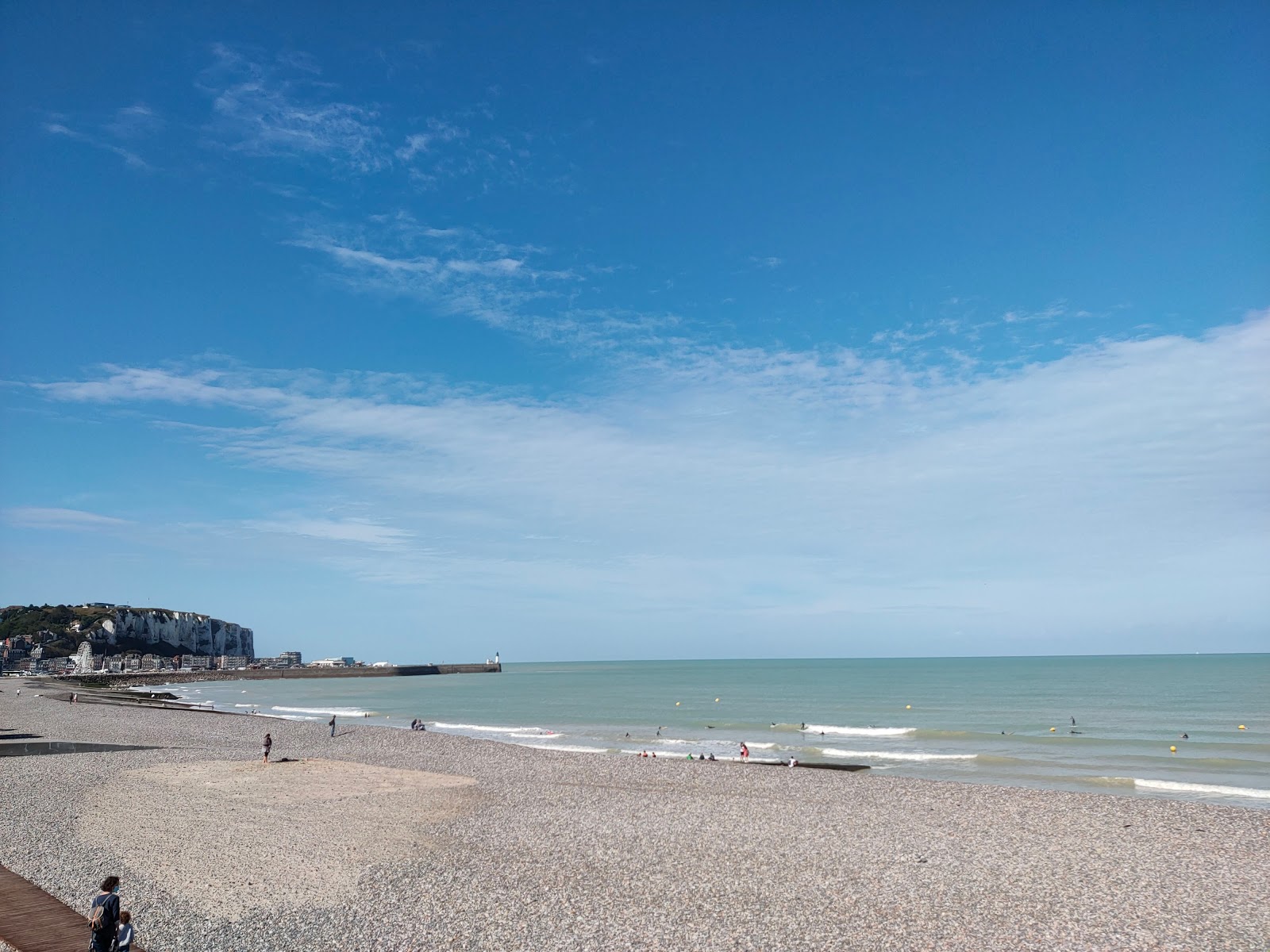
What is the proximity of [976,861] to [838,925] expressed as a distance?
228 inches

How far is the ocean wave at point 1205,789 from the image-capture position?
27.9 metres

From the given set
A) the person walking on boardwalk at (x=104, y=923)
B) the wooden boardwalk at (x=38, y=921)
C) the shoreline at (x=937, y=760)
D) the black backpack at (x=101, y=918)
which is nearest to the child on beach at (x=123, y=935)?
the person walking on boardwalk at (x=104, y=923)

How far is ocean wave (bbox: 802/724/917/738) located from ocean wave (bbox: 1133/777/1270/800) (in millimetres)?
20072

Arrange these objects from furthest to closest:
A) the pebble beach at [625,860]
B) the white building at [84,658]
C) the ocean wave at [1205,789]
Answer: the white building at [84,658]
the ocean wave at [1205,789]
the pebble beach at [625,860]

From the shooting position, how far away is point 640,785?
2888 centimetres

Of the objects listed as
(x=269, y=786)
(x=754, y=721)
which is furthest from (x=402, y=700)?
(x=269, y=786)

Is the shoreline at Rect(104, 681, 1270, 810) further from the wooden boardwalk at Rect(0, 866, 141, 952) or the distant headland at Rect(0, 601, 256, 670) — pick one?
the distant headland at Rect(0, 601, 256, 670)

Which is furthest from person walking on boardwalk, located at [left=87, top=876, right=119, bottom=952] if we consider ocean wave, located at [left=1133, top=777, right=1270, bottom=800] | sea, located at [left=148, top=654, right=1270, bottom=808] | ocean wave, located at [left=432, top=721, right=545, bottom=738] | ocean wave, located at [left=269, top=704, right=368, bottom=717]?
ocean wave, located at [left=269, top=704, right=368, bottom=717]

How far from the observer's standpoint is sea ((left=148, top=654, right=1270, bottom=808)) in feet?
113

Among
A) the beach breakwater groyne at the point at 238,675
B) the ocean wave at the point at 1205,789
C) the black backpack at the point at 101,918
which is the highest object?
the black backpack at the point at 101,918

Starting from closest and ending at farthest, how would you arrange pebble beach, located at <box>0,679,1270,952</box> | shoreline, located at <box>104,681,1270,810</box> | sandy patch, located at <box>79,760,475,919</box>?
pebble beach, located at <box>0,679,1270,952</box> → sandy patch, located at <box>79,760,475,919</box> → shoreline, located at <box>104,681,1270,810</box>

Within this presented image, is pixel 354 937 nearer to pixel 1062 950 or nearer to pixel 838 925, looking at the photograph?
pixel 838 925

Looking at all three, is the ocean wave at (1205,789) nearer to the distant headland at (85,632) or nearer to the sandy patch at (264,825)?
the sandy patch at (264,825)

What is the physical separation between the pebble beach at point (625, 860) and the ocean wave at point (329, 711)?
3870cm
